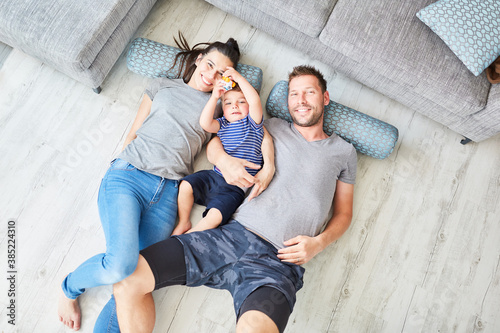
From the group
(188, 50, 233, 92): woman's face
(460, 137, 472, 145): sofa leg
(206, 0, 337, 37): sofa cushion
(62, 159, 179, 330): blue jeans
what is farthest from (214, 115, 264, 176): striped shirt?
(460, 137, 472, 145): sofa leg

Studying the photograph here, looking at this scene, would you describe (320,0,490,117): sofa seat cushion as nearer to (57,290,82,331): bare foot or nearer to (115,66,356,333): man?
(115,66,356,333): man

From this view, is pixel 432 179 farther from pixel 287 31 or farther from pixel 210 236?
pixel 210 236

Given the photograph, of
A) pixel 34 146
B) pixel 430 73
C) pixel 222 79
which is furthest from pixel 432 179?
pixel 34 146

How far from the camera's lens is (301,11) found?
1983mm

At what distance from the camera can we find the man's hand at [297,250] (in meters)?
1.79

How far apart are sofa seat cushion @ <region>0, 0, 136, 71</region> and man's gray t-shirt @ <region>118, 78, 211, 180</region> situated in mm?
411

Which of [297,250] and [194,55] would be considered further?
[194,55]

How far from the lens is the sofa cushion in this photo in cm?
198

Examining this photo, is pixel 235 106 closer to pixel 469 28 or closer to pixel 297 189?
pixel 297 189

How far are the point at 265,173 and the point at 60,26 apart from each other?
1399mm

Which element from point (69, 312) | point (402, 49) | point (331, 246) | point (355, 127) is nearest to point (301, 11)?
point (402, 49)

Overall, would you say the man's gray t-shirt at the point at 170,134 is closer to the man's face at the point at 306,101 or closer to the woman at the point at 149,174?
the woman at the point at 149,174

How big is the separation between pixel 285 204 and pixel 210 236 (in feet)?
1.44

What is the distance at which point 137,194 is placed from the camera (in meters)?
1.85
